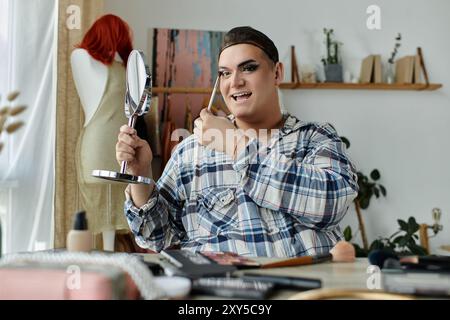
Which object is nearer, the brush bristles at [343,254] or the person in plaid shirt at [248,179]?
the brush bristles at [343,254]

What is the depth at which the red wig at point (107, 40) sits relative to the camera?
221 centimetres

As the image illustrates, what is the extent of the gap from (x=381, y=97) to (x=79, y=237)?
291 centimetres

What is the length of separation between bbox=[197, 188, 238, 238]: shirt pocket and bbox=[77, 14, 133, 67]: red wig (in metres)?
1.15

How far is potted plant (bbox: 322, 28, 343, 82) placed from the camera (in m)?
3.22

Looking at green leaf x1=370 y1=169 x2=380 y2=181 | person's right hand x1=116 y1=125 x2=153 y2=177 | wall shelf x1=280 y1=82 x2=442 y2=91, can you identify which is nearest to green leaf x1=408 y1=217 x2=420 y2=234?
green leaf x1=370 y1=169 x2=380 y2=181

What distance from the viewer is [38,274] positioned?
578 millimetres

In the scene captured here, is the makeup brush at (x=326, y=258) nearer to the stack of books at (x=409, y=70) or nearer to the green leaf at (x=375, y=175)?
the green leaf at (x=375, y=175)

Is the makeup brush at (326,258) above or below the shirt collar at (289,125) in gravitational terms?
below

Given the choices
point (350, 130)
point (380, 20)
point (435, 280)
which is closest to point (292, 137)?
point (435, 280)

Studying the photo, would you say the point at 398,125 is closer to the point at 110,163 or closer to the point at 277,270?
the point at 110,163

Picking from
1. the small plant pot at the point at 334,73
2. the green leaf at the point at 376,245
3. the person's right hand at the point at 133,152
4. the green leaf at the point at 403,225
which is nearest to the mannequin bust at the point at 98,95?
the person's right hand at the point at 133,152

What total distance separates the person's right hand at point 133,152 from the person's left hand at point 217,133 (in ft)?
0.40

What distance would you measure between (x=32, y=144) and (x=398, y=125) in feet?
7.31

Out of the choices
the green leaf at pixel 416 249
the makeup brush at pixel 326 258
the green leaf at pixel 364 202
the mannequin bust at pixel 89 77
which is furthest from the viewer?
the green leaf at pixel 364 202
